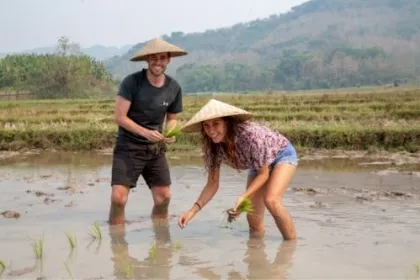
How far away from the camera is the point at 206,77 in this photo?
9856 cm

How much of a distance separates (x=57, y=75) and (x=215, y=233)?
45169 millimetres

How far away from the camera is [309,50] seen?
446 ft

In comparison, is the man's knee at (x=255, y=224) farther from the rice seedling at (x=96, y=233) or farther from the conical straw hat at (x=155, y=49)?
the conical straw hat at (x=155, y=49)

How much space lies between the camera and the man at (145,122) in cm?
479

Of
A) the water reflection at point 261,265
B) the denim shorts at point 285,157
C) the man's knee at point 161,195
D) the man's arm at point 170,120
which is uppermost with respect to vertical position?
the man's arm at point 170,120

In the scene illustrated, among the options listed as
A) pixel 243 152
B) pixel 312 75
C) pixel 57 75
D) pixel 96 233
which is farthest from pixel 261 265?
pixel 312 75

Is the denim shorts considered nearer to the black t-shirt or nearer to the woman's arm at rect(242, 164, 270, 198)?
the woman's arm at rect(242, 164, 270, 198)

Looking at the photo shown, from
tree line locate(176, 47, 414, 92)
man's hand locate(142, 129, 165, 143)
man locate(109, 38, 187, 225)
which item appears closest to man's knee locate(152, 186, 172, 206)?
man locate(109, 38, 187, 225)

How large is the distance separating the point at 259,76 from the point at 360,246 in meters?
92.0

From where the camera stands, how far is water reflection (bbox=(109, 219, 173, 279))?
3744 millimetres

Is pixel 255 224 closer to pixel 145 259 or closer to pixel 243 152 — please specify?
pixel 243 152

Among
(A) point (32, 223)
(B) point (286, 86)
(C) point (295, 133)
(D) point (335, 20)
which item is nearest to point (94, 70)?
(B) point (286, 86)

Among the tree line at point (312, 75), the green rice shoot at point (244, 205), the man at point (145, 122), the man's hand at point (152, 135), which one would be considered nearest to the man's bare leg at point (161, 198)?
the man at point (145, 122)

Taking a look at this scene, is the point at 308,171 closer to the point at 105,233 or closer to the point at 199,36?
the point at 105,233
